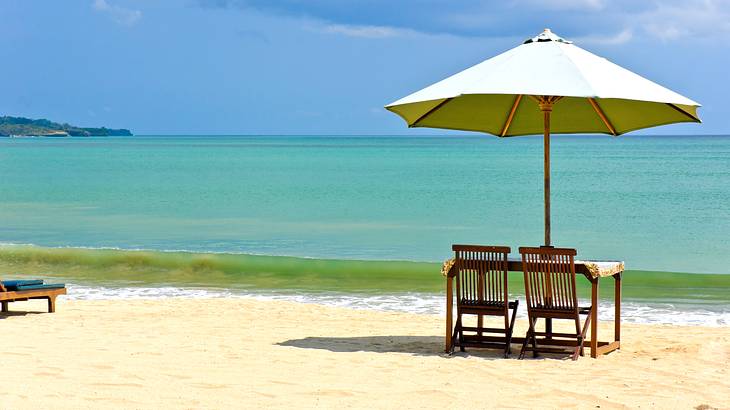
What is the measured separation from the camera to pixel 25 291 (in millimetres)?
9867

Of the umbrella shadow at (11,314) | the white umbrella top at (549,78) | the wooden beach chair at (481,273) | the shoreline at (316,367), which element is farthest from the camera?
the umbrella shadow at (11,314)

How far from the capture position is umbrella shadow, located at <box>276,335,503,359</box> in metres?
7.87

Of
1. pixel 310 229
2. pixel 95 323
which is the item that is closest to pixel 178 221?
pixel 310 229

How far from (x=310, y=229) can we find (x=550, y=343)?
17.5 metres

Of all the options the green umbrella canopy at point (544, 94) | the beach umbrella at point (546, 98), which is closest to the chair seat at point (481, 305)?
the beach umbrella at point (546, 98)

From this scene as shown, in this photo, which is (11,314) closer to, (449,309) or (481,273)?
(449,309)

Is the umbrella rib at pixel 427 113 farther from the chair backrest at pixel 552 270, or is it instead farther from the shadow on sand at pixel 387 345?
the shadow on sand at pixel 387 345

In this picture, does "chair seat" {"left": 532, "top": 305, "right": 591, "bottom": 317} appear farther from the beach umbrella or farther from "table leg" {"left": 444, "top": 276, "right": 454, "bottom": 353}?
the beach umbrella

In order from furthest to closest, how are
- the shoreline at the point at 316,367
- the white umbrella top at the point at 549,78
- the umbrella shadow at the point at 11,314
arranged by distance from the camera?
the umbrella shadow at the point at 11,314 → the white umbrella top at the point at 549,78 → the shoreline at the point at 316,367

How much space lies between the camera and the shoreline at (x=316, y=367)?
591cm

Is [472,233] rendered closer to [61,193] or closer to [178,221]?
[178,221]

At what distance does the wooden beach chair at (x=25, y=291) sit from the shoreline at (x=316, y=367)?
230mm

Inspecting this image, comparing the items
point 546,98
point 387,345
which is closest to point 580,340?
point 387,345

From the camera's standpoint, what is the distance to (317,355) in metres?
7.66
